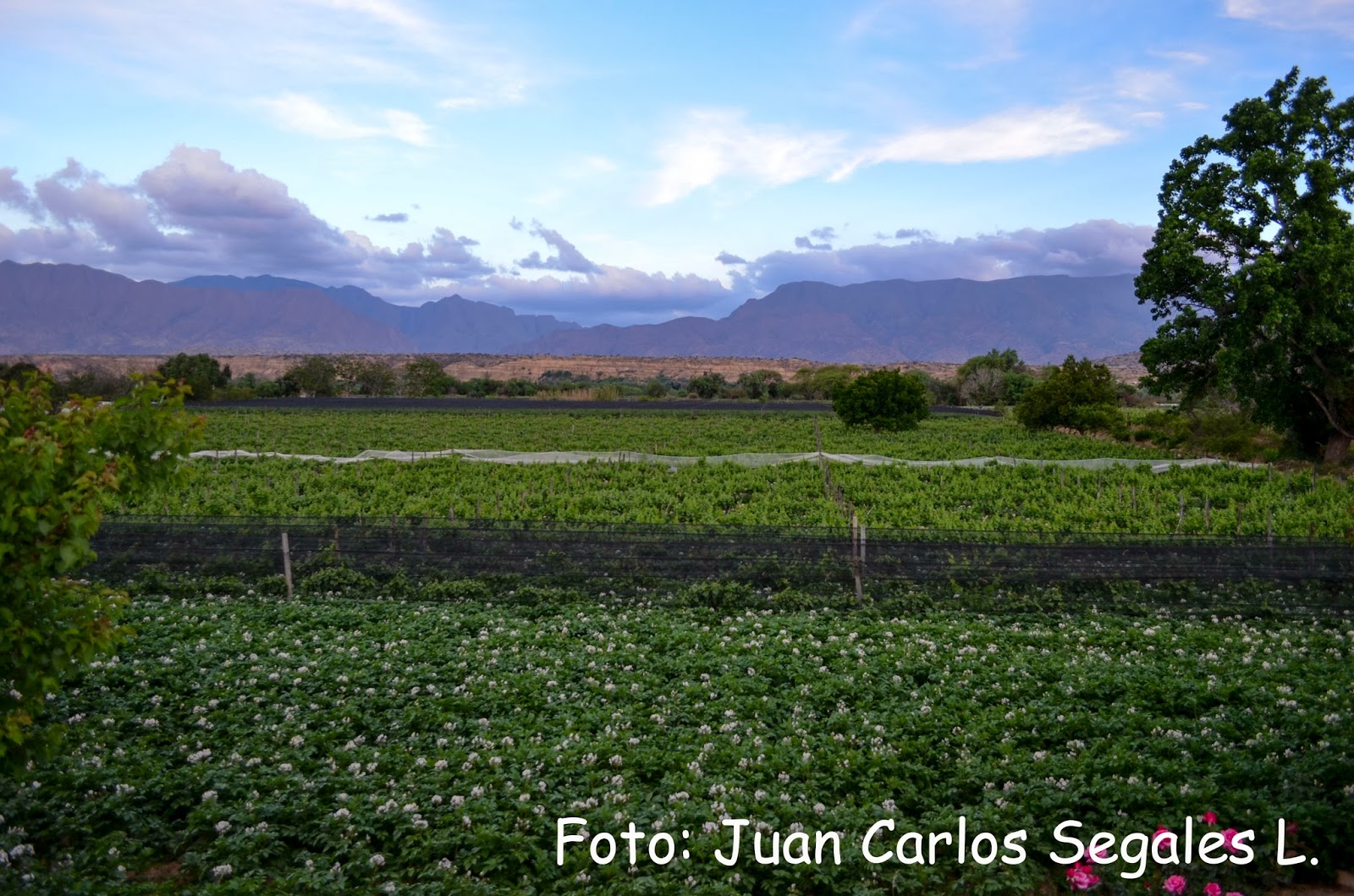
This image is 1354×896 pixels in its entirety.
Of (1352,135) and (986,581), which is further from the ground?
(1352,135)

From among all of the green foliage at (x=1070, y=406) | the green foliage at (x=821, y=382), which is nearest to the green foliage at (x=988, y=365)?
the green foliage at (x=821, y=382)

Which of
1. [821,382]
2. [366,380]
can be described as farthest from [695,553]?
[366,380]

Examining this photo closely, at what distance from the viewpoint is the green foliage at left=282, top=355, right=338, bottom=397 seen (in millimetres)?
69875

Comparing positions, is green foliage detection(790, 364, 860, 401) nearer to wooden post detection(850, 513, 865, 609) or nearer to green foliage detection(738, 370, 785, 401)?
green foliage detection(738, 370, 785, 401)

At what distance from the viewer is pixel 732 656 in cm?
961

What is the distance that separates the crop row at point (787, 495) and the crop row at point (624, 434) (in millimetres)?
6336

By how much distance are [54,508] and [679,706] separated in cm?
Answer: 520

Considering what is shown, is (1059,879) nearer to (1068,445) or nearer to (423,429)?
(1068,445)

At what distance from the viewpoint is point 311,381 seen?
73500 millimetres

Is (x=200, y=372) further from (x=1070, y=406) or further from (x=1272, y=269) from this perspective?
(x=1272, y=269)

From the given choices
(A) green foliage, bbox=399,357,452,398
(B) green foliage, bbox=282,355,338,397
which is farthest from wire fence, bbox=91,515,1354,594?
(A) green foliage, bbox=399,357,452,398

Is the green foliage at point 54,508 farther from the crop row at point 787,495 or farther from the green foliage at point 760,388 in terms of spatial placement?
the green foliage at point 760,388

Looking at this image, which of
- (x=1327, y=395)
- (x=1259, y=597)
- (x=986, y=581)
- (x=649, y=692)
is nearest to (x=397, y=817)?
(x=649, y=692)

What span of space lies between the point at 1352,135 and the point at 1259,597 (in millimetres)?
21842
